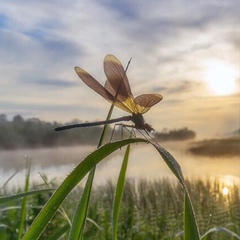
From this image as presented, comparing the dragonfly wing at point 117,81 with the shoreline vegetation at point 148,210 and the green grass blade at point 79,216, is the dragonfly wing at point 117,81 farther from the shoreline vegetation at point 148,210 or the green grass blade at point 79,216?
the shoreline vegetation at point 148,210

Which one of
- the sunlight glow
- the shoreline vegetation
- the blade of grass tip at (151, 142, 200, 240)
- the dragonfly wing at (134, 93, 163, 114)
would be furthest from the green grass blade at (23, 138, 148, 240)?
the sunlight glow

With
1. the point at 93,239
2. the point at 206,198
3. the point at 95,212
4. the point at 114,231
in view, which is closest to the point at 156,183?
the point at 206,198

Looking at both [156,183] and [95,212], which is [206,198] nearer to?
[95,212]

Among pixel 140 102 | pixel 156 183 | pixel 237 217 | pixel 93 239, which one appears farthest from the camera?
pixel 156 183

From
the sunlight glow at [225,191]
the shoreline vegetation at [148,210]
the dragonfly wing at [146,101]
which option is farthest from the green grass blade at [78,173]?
the sunlight glow at [225,191]

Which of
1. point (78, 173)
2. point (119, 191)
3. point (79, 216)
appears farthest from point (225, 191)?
point (78, 173)

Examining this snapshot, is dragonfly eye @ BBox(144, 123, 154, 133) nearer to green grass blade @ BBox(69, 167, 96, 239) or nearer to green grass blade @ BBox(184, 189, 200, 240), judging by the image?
green grass blade @ BBox(69, 167, 96, 239)
